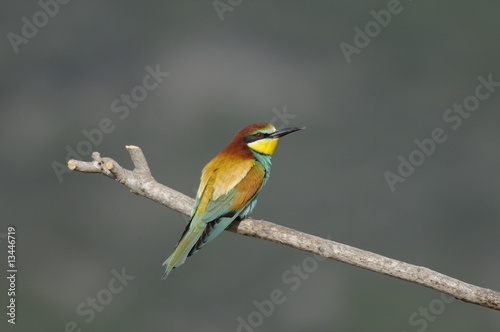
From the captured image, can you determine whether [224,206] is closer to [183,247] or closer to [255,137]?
Answer: [183,247]

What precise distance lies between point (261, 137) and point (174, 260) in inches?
22.6

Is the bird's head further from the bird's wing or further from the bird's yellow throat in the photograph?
the bird's wing

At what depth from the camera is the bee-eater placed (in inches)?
90.4

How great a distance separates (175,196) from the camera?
2.34 metres

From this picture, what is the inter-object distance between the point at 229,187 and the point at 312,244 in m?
0.39

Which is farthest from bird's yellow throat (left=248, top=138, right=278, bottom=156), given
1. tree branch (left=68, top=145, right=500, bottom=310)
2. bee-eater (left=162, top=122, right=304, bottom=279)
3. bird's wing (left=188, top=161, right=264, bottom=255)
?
A: tree branch (left=68, top=145, right=500, bottom=310)

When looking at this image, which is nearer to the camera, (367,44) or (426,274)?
(426,274)

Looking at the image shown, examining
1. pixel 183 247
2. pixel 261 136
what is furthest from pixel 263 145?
pixel 183 247

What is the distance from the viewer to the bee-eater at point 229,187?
2295mm

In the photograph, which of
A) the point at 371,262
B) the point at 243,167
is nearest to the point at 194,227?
the point at 243,167

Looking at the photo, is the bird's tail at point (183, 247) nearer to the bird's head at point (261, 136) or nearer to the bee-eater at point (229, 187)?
the bee-eater at point (229, 187)

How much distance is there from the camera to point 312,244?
7.03 ft

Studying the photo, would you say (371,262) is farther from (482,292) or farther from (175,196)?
(175,196)

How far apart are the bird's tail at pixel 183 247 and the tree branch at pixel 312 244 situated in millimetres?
85
